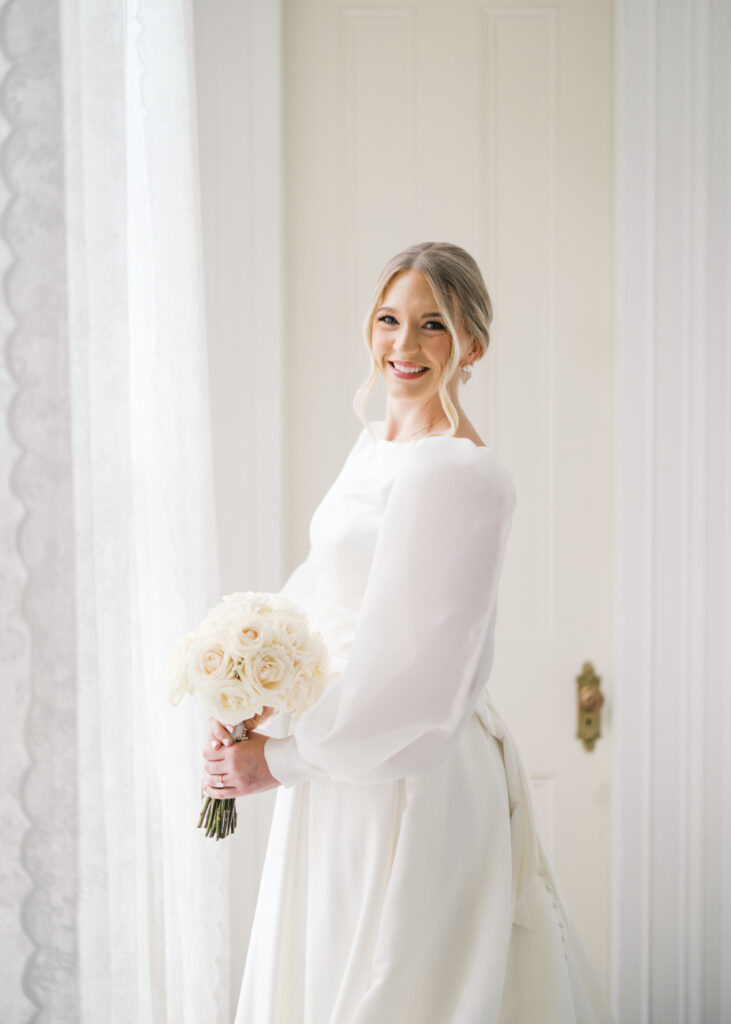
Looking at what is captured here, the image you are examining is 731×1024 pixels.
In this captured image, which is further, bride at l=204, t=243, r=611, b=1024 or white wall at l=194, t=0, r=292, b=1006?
white wall at l=194, t=0, r=292, b=1006

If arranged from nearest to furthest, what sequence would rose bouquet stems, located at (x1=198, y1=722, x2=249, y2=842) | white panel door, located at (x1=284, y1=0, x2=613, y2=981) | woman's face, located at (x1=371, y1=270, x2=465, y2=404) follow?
1. rose bouquet stems, located at (x1=198, y1=722, x2=249, y2=842)
2. woman's face, located at (x1=371, y1=270, x2=465, y2=404)
3. white panel door, located at (x1=284, y1=0, x2=613, y2=981)

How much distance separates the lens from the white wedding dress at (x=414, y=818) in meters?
1.02

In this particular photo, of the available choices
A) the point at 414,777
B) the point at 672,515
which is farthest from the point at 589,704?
the point at 414,777

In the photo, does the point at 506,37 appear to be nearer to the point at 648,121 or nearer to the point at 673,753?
the point at 648,121

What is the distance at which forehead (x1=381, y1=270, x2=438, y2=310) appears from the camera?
1209 millimetres

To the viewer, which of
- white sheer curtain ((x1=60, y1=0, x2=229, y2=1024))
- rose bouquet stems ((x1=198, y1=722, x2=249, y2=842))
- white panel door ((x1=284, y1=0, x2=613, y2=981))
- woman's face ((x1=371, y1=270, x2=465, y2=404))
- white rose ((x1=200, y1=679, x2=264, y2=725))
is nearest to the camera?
white sheer curtain ((x1=60, y1=0, x2=229, y2=1024))

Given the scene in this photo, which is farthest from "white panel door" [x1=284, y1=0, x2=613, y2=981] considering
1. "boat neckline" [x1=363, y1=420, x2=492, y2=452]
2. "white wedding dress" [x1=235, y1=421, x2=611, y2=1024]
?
"white wedding dress" [x1=235, y1=421, x2=611, y2=1024]

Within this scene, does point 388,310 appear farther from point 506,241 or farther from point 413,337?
point 506,241

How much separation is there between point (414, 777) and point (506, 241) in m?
1.30

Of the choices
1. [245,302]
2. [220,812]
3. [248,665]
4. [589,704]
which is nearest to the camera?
[248,665]

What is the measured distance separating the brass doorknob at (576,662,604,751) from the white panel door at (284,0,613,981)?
2 cm

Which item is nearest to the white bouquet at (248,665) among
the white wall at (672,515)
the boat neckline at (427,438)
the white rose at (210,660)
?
the white rose at (210,660)

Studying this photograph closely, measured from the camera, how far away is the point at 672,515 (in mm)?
1775

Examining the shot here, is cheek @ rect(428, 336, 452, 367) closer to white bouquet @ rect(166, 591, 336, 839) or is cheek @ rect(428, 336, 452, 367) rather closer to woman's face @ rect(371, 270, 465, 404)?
woman's face @ rect(371, 270, 465, 404)
